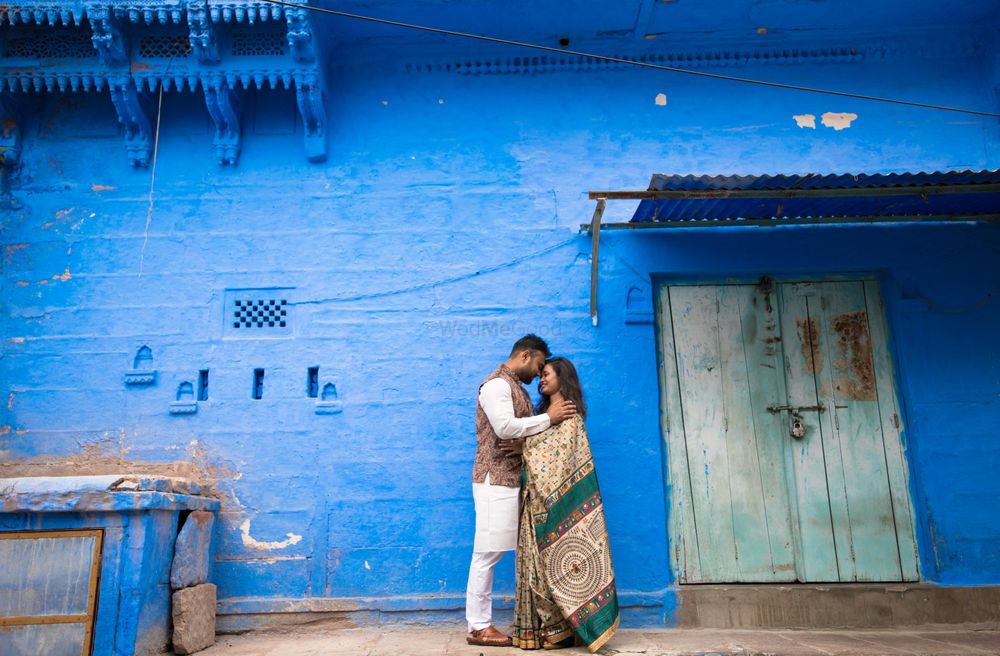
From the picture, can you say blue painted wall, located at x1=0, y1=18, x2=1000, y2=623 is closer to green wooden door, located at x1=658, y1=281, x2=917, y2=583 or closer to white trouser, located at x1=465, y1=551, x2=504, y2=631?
green wooden door, located at x1=658, y1=281, x2=917, y2=583

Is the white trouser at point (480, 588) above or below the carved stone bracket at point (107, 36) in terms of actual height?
below

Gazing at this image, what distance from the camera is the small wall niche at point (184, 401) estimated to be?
4.96 metres

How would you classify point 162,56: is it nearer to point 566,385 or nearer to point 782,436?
point 566,385

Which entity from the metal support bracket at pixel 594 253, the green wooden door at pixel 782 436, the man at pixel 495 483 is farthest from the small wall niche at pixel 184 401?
the green wooden door at pixel 782 436

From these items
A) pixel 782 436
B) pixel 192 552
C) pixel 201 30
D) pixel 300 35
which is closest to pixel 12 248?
pixel 201 30

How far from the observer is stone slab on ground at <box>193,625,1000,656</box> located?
3.92m

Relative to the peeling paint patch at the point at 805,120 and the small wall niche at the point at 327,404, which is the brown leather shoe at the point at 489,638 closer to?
the small wall niche at the point at 327,404

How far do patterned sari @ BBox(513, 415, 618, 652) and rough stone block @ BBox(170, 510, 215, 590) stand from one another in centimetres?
185

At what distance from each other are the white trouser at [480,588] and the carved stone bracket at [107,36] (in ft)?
13.6

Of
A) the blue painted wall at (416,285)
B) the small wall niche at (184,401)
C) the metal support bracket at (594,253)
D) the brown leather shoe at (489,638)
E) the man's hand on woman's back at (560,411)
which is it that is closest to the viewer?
the brown leather shoe at (489,638)

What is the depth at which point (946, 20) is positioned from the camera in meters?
5.52

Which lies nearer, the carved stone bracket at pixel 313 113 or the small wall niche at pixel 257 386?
the small wall niche at pixel 257 386

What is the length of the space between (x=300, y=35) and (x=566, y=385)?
2.94m

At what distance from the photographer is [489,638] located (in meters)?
3.99
